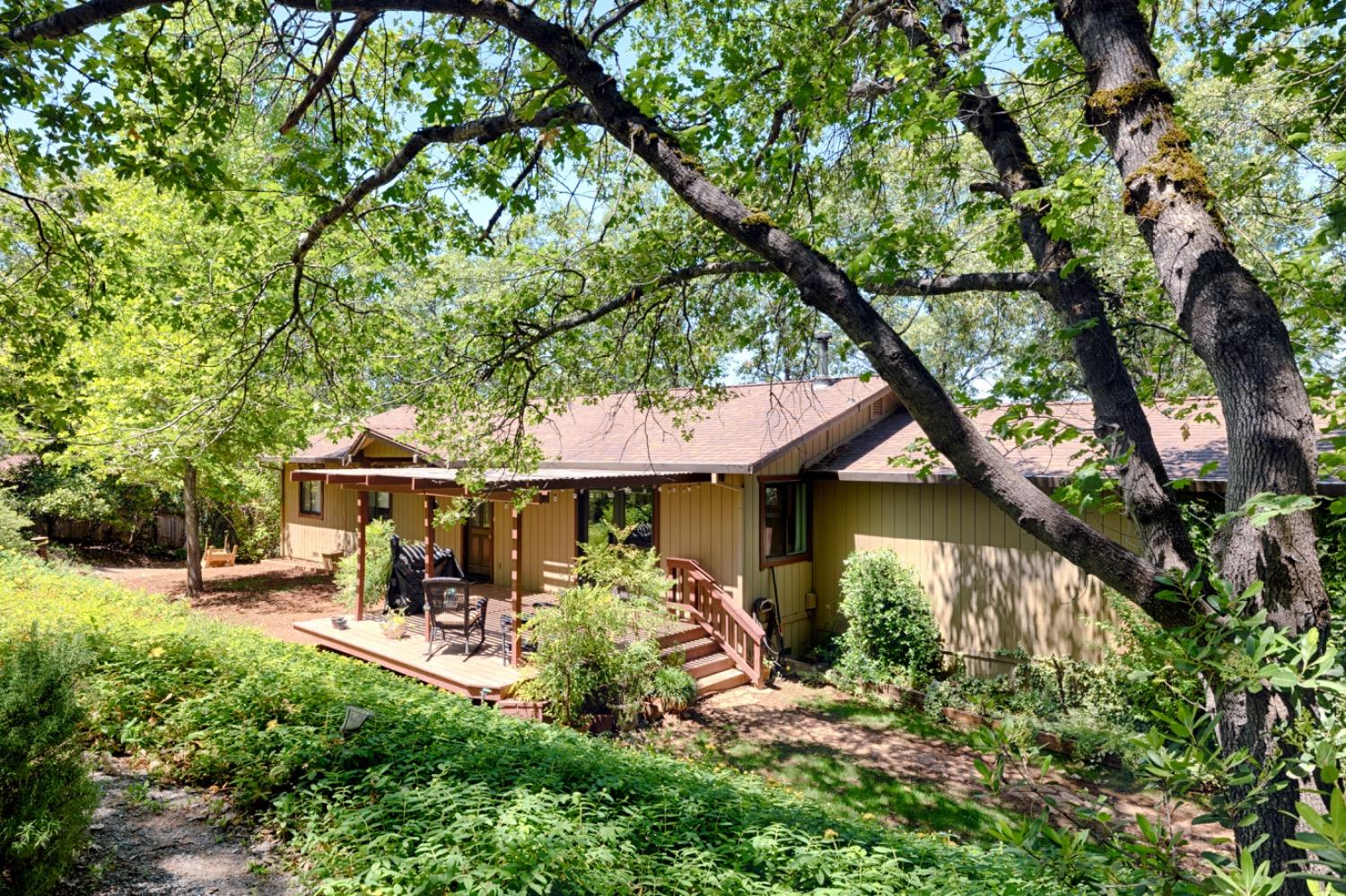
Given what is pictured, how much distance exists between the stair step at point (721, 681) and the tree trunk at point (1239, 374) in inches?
293

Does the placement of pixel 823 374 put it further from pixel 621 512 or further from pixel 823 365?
pixel 621 512

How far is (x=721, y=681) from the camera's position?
10469mm

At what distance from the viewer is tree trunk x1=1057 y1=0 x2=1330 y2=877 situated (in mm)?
2639

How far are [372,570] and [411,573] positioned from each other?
2.06 meters

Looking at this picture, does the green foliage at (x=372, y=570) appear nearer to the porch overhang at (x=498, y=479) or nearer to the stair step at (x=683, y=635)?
the porch overhang at (x=498, y=479)

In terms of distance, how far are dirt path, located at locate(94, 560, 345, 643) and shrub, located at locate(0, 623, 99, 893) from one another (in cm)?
913

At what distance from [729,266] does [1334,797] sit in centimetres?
415

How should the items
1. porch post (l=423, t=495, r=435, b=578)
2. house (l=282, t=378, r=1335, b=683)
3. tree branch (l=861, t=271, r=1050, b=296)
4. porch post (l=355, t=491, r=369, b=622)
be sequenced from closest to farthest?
tree branch (l=861, t=271, r=1050, b=296)
house (l=282, t=378, r=1335, b=683)
porch post (l=423, t=495, r=435, b=578)
porch post (l=355, t=491, r=369, b=622)

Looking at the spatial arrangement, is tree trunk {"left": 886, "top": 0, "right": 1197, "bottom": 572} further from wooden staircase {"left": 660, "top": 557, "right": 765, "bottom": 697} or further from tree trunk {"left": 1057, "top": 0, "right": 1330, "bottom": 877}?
wooden staircase {"left": 660, "top": 557, "right": 765, "bottom": 697}

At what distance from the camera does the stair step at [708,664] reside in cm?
1041

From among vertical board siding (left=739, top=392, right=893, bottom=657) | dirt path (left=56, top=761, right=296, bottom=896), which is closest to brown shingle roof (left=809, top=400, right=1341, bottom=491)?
vertical board siding (left=739, top=392, right=893, bottom=657)

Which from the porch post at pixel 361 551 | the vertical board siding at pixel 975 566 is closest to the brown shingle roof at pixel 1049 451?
the vertical board siding at pixel 975 566

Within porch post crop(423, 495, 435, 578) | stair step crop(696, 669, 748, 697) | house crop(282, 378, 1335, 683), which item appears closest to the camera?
house crop(282, 378, 1335, 683)

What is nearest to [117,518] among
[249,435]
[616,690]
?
[249,435]
